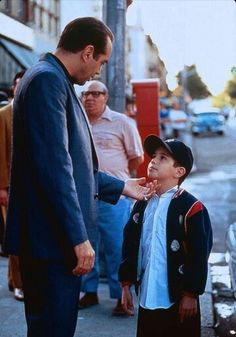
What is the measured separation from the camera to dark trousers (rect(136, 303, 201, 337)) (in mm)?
3773

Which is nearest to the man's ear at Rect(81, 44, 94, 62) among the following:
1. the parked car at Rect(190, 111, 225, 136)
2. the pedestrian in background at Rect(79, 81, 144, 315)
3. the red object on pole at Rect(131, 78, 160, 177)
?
the pedestrian in background at Rect(79, 81, 144, 315)

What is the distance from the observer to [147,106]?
393 inches

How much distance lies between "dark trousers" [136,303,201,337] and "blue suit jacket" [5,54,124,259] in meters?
0.80

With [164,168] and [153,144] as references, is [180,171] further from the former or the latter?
[153,144]

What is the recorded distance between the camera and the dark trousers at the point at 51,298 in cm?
305

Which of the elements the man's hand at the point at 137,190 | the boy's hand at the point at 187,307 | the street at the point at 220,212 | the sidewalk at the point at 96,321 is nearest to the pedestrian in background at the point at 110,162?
the sidewalk at the point at 96,321

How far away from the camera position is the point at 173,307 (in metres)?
3.78

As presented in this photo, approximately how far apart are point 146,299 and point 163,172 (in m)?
0.69

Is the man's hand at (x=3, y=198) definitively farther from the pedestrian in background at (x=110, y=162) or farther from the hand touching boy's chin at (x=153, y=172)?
the hand touching boy's chin at (x=153, y=172)

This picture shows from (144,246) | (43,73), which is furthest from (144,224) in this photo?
(43,73)

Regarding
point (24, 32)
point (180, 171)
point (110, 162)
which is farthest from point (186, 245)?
point (24, 32)

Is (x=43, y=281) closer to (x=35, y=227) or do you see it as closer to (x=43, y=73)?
(x=35, y=227)

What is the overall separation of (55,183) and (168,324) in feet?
4.22

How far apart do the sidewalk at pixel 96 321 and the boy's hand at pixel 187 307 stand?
5.47 feet
